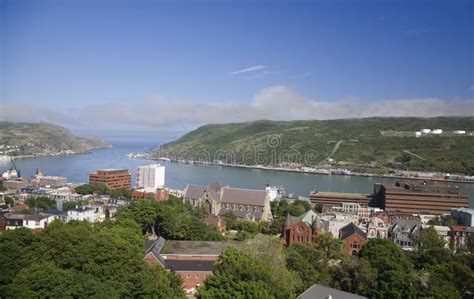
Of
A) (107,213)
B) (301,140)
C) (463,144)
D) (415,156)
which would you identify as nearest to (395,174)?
(415,156)

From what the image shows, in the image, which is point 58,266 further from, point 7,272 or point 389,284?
point 389,284

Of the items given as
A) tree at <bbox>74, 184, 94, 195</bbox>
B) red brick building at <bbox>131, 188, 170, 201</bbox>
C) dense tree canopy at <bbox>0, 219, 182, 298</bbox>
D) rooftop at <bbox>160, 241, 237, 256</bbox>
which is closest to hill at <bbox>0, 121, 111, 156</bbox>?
tree at <bbox>74, 184, 94, 195</bbox>

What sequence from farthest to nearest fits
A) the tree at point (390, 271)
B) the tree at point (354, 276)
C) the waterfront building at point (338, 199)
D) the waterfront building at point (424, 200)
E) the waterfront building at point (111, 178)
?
the waterfront building at point (111, 178)
the waterfront building at point (338, 199)
the waterfront building at point (424, 200)
the tree at point (354, 276)
the tree at point (390, 271)

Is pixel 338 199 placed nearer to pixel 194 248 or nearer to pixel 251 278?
pixel 194 248

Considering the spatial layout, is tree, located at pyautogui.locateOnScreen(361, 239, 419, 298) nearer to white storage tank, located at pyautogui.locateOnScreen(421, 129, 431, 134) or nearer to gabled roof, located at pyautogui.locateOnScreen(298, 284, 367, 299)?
gabled roof, located at pyautogui.locateOnScreen(298, 284, 367, 299)

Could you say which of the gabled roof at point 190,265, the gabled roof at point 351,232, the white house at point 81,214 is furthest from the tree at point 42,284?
the gabled roof at point 351,232

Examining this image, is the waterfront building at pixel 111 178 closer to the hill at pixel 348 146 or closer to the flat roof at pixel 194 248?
the flat roof at pixel 194 248
